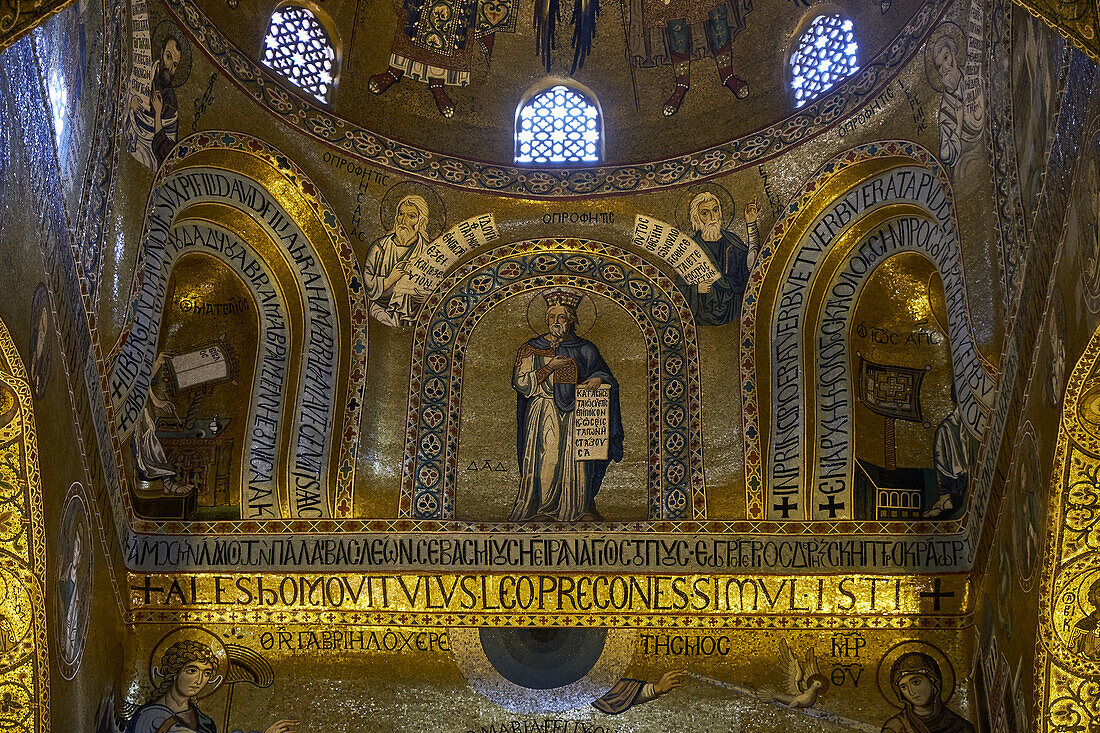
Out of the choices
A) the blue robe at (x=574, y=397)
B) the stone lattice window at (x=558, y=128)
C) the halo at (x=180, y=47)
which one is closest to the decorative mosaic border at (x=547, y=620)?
the blue robe at (x=574, y=397)

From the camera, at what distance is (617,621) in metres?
12.4

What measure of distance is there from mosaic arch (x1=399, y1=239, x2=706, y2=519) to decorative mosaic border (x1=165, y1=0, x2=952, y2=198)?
2.19ft

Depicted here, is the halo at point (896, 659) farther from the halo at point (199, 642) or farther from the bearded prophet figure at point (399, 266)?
the halo at point (199, 642)

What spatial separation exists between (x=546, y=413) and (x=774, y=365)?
2.29 m

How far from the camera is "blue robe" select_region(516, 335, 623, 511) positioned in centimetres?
1330

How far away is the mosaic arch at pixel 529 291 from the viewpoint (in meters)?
13.1

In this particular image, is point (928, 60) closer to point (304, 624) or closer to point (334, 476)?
point (334, 476)

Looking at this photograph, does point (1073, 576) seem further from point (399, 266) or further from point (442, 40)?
point (442, 40)

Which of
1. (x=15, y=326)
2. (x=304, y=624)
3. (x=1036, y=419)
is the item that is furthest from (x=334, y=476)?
(x=1036, y=419)

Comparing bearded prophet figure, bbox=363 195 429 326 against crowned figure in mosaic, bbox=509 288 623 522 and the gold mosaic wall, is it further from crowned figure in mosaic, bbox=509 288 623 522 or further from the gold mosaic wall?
crowned figure in mosaic, bbox=509 288 623 522

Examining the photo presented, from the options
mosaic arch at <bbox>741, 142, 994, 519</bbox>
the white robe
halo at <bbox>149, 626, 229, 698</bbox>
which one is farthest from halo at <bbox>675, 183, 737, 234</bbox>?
halo at <bbox>149, 626, 229, 698</bbox>

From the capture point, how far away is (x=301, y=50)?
1384cm

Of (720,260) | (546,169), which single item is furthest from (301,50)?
(720,260)

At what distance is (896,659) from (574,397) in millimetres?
3928
